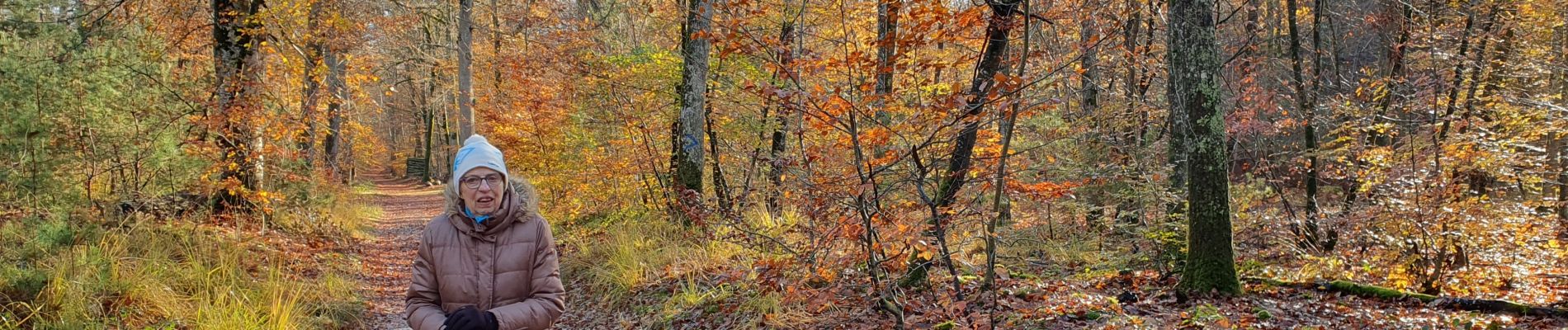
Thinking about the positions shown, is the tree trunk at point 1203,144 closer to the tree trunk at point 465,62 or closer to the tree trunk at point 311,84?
the tree trunk at point 311,84

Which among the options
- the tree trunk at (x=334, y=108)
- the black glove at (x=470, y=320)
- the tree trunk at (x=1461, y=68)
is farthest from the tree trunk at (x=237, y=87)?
the tree trunk at (x=1461, y=68)

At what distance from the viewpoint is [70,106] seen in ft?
23.9

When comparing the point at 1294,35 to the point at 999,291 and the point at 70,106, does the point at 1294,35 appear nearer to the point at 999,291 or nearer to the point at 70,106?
the point at 999,291

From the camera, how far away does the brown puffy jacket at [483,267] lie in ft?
9.29

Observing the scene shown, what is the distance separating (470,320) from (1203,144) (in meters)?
5.38

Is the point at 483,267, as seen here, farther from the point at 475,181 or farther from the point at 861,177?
the point at 861,177

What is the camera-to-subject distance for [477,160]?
2781 millimetres

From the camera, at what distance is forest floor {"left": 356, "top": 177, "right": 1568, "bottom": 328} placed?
5195 mm

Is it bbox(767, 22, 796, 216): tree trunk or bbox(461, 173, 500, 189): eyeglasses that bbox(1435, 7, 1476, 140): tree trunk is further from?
bbox(461, 173, 500, 189): eyeglasses

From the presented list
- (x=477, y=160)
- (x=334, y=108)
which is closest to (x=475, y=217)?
(x=477, y=160)

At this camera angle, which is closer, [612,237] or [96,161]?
[96,161]

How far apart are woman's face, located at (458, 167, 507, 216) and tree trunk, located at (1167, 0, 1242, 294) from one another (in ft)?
16.8

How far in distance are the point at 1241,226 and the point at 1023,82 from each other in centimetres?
645

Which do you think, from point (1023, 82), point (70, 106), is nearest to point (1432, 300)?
point (1023, 82)
